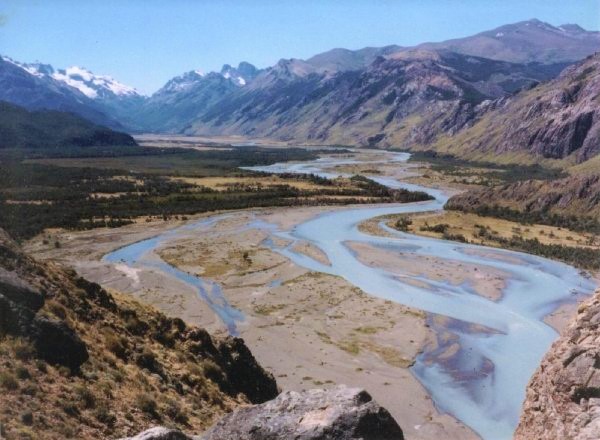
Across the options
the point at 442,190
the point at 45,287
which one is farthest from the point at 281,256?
the point at 442,190

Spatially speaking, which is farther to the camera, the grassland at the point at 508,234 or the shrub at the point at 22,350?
the grassland at the point at 508,234

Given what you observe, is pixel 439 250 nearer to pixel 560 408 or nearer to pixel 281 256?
pixel 281 256

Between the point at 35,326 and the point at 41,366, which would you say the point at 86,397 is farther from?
the point at 35,326

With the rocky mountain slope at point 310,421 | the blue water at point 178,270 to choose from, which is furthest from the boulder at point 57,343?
the blue water at point 178,270

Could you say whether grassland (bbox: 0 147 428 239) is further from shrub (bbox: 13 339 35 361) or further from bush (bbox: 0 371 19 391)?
bush (bbox: 0 371 19 391)

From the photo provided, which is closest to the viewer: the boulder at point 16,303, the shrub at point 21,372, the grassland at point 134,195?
the shrub at point 21,372

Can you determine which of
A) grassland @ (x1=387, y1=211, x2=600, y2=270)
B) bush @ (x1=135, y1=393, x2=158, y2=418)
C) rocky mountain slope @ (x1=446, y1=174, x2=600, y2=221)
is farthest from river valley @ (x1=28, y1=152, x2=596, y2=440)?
rocky mountain slope @ (x1=446, y1=174, x2=600, y2=221)

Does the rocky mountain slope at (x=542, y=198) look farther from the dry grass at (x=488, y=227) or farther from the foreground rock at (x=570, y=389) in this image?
the foreground rock at (x=570, y=389)
